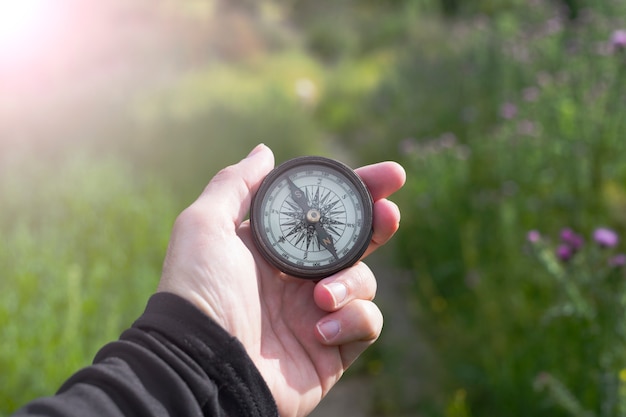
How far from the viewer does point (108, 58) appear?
Answer: 335 inches

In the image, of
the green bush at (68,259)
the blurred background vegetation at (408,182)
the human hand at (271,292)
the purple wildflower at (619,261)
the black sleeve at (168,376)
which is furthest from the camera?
the blurred background vegetation at (408,182)

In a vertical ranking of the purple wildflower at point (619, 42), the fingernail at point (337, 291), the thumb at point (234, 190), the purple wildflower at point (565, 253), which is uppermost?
the thumb at point (234, 190)

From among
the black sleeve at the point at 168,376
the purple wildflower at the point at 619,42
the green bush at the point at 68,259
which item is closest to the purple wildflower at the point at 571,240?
the purple wildflower at the point at 619,42

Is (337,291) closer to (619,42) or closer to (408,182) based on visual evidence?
(619,42)

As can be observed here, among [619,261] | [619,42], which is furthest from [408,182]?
[619,261]

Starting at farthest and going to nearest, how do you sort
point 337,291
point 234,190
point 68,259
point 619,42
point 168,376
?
1. point 68,259
2. point 619,42
3. point 234,190
4. point 337,291
5. point 168,376

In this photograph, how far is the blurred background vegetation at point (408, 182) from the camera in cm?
317

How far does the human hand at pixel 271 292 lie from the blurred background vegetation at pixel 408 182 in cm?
93

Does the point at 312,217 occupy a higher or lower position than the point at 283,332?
higher

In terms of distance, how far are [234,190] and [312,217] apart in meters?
0.22

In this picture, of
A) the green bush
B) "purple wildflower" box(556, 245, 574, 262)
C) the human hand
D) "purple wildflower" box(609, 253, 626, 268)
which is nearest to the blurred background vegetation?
the green bush

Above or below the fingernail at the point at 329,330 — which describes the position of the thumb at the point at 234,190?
above

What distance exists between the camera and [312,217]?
191 cm

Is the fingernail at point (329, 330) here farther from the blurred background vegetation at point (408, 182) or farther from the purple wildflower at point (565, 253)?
the purple wildflower at point (565, 253)
